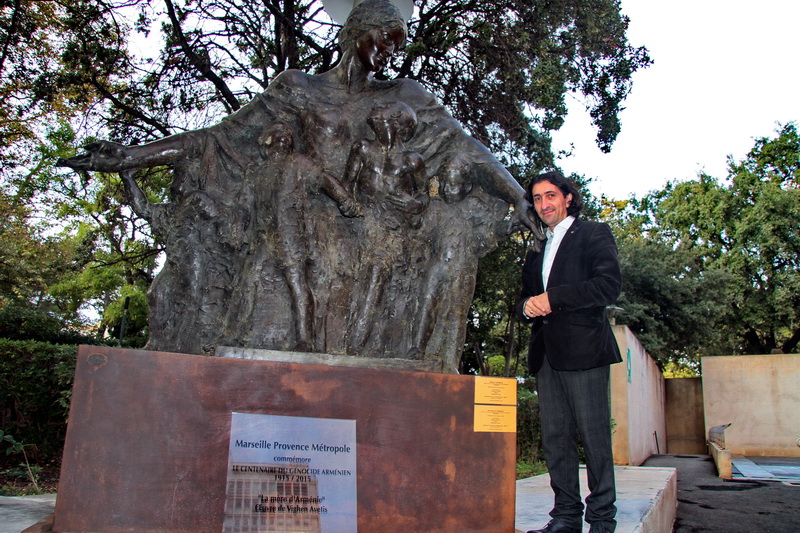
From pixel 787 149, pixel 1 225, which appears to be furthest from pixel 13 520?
pixel 787 149

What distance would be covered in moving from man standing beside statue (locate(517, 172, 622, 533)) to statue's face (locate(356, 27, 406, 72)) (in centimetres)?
127

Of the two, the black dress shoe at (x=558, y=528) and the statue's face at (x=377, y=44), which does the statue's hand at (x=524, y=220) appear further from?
the black dress shoe at (x=558, y=528)

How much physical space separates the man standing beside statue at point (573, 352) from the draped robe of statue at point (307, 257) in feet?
1.60

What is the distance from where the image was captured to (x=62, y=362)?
25.7 ft

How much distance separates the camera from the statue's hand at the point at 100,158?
123 inches

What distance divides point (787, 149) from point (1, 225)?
2987cm

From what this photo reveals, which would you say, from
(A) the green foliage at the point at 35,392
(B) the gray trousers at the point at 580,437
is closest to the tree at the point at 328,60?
(A) the green foliage at the point at 35,392

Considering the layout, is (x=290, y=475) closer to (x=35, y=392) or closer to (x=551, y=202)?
(x=551, y=202)

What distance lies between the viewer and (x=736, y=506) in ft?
22.3

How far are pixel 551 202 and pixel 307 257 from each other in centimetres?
118

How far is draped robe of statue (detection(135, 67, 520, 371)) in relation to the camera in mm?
3133

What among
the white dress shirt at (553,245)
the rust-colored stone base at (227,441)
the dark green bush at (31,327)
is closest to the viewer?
the rust-colored stone base at (227,441)

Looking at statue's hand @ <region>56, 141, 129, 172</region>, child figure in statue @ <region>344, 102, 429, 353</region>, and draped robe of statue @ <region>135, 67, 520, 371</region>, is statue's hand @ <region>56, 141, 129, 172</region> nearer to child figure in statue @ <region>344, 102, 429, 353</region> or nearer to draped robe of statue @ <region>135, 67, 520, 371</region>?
draped robe of statue @ <region>135, 67, 520, 371</region>

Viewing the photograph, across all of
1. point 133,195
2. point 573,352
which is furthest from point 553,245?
point 133,195
